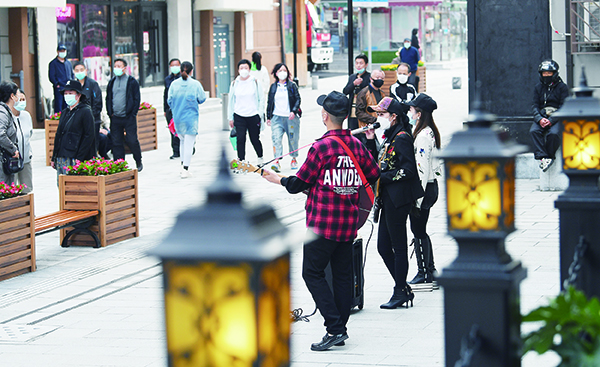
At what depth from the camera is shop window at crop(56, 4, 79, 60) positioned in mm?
22906

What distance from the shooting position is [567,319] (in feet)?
11.2

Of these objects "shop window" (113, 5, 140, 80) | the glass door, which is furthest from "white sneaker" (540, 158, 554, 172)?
the glass door

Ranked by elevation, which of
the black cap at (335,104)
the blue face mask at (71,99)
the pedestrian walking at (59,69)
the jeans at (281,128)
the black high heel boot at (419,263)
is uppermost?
the pedestrian walking at (59,69)

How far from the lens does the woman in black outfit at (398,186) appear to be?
7219 millimetres

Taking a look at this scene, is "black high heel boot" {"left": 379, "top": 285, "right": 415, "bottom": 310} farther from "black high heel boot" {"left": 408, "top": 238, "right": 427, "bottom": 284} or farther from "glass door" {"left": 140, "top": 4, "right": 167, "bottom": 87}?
"glass door" {"left": 140, "top": 4, "right": 167, "bottom": 87}

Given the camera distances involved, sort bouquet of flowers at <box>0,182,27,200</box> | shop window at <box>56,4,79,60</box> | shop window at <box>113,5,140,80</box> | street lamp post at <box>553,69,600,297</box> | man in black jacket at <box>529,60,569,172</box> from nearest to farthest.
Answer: street lamp post at <box>553,69,600,297</box>
bouquet of flowers at <box>0,182,27,200</box>
man in black jacket at <box>529,60,569,172</box>
shop window at <box>56,4,79,60</box>
shop window at <box>113,5,140,80</box>

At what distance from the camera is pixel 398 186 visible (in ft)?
23.7

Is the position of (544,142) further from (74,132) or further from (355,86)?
(74,132)

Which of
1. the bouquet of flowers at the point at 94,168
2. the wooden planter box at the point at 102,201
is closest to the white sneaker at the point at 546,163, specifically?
the wooden planter box at the point at 102,201

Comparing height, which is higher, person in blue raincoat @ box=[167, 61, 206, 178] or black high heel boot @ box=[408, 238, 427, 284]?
person in blue raincoat @ box=[167, 61, 206, 178]

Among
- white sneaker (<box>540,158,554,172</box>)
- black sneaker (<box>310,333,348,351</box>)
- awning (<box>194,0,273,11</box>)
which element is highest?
awning (<box>194,0,273,11</box>)

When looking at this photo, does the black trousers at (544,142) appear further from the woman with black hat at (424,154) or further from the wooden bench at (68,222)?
the wooden bench at (68,222)

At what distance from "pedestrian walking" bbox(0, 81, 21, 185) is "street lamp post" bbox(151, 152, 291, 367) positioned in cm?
832

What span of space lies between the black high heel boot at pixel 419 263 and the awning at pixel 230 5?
2121 centimetres
